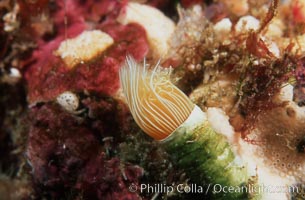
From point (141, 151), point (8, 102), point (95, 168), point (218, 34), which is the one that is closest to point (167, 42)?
point (218, 34)

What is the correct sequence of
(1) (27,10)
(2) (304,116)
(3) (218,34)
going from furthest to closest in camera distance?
1. (1) (27,10)
2. (3) (218,34)
3. (2) (304,116)

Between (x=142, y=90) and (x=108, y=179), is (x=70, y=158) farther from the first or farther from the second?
(x=142, y=90)

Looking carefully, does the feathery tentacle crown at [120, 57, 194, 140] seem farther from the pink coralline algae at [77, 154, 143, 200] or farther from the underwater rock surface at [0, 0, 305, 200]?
the pink coralline algae at [77, 154, 143, 200]

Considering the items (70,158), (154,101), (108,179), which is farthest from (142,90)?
(70,158)

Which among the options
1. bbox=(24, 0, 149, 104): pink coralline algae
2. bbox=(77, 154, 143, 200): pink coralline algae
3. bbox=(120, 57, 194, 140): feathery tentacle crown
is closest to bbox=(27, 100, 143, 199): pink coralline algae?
bbox=(77, 154, 143, 200): pink coralline algae

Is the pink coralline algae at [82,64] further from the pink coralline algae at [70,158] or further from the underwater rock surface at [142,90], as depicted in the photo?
the pink coralline algae at [70,158]

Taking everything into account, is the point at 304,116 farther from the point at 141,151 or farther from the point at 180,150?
the point at 141,151
